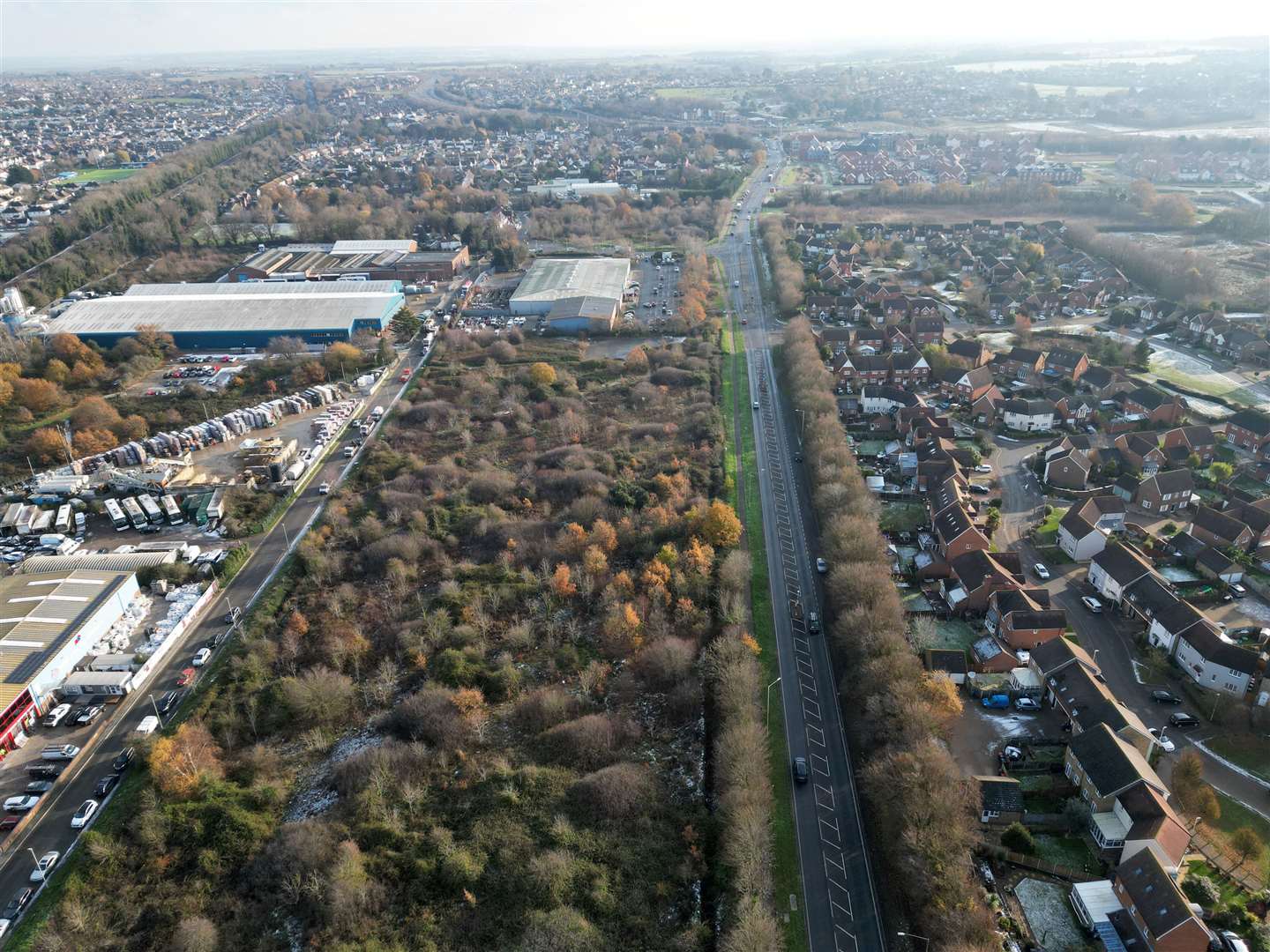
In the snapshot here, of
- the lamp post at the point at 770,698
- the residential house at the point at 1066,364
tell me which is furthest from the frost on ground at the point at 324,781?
the residential house at the point at 1066,364

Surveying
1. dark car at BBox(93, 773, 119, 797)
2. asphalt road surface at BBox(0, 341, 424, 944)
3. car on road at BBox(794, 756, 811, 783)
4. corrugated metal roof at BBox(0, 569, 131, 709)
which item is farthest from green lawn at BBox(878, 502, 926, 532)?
corrugated metal roof at BBox(0, 569, 131, 709)

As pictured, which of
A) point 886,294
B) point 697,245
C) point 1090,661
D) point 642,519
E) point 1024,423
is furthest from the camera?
point 697,245

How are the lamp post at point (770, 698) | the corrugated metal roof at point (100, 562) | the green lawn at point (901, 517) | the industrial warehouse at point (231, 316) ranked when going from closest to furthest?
the lamp post at point (770, 698) < the corrugated metal roof at point (100, 562) < the green lawn at point (901, 517) < the industrial warehouse at point (231, 316)

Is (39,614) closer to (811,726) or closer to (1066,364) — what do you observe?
(811,726)

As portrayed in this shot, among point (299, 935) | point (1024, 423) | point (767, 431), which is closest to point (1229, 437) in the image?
point (1024, 423)

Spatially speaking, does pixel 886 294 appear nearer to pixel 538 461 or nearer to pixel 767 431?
pixel 767 431

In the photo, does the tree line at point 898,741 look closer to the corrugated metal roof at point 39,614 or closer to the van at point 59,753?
the van at point 59,753

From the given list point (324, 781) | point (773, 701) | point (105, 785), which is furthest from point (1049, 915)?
point (105, 785)
